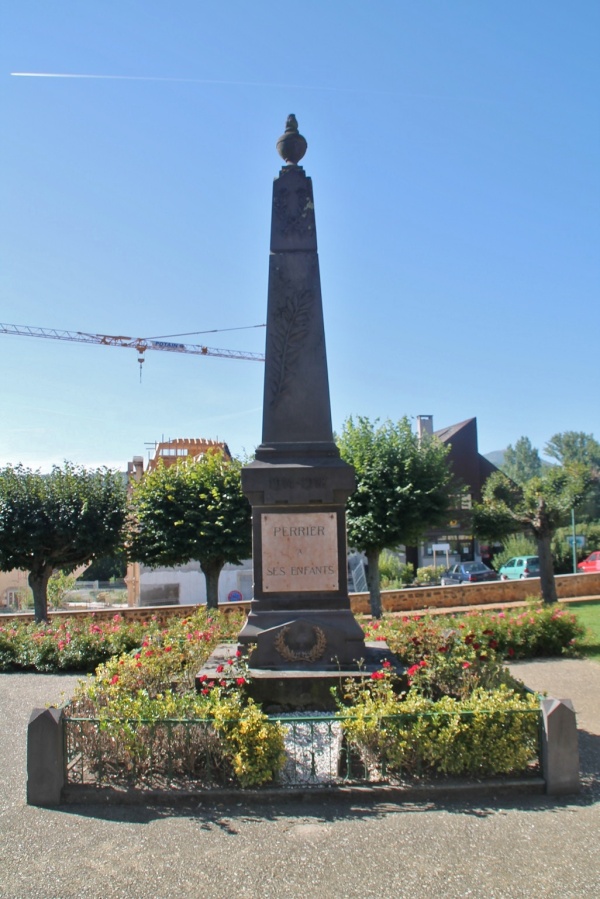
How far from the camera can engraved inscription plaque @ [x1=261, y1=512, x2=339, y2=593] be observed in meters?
8.59

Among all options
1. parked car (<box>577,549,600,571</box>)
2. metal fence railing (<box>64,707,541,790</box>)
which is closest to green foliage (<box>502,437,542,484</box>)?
parked car (<box>577,549,600,571</box>)

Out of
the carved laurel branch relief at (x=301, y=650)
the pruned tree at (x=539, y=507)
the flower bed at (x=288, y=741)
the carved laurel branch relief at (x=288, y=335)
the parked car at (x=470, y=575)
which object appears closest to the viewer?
the flower bed at (x=288, y=741)

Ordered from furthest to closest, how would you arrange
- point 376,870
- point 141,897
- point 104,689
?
point 104,689 → point 376,870 → point 141,897

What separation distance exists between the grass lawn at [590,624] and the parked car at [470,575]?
972 centimetres

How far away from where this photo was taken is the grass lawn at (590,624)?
13930 millimetres

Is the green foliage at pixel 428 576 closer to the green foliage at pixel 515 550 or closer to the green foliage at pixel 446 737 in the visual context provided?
the green foliage at pixel 515 550

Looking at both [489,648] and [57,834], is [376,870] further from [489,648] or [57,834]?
[489,648]

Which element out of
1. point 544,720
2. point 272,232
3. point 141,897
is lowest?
point 141,897

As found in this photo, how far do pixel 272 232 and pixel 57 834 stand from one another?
22.9 ft

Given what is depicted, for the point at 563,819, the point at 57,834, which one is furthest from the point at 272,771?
the point at 563,819

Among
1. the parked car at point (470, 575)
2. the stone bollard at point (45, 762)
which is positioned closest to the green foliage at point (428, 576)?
the parked car at point (470, 575)

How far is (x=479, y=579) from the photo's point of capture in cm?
3344

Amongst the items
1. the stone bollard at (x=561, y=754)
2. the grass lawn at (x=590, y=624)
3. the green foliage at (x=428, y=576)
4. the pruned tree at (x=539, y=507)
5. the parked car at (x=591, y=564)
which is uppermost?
the pruned tree at (x=539, y=507)

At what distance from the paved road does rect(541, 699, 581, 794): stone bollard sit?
4.6 inches
